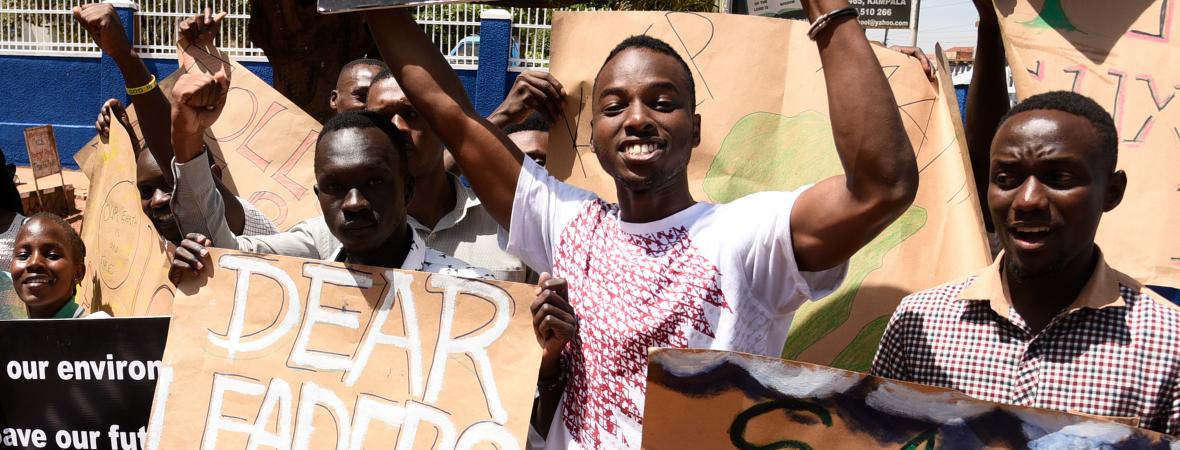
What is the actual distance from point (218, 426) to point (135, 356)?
0.48 m

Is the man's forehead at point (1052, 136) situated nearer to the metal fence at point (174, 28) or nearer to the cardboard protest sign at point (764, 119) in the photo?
the cardboard protest sign at point (764, 119)

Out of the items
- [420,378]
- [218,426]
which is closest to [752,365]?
[420,378]

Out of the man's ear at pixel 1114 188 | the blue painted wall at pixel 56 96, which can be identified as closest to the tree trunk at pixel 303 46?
the man's ear at pixel 1114 188

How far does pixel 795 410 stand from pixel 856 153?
0.51 m

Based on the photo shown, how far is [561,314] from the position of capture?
2184 mm

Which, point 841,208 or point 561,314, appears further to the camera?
point 561,314

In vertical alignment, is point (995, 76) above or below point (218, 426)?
above

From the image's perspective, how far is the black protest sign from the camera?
33.6 ft

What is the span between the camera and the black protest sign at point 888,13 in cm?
1025

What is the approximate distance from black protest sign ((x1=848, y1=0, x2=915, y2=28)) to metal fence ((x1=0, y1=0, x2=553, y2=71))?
373 cm

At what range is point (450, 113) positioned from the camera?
2.45 m

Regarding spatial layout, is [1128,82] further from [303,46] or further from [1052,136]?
[303,46]

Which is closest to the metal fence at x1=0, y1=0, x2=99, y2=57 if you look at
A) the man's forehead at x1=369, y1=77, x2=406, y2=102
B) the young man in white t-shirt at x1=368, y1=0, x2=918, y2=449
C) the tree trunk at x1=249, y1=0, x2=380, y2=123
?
the tree trunk at x1=249, y1=0, x2=380, y2=123

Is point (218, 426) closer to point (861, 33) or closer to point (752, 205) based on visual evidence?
point (752, 205)
